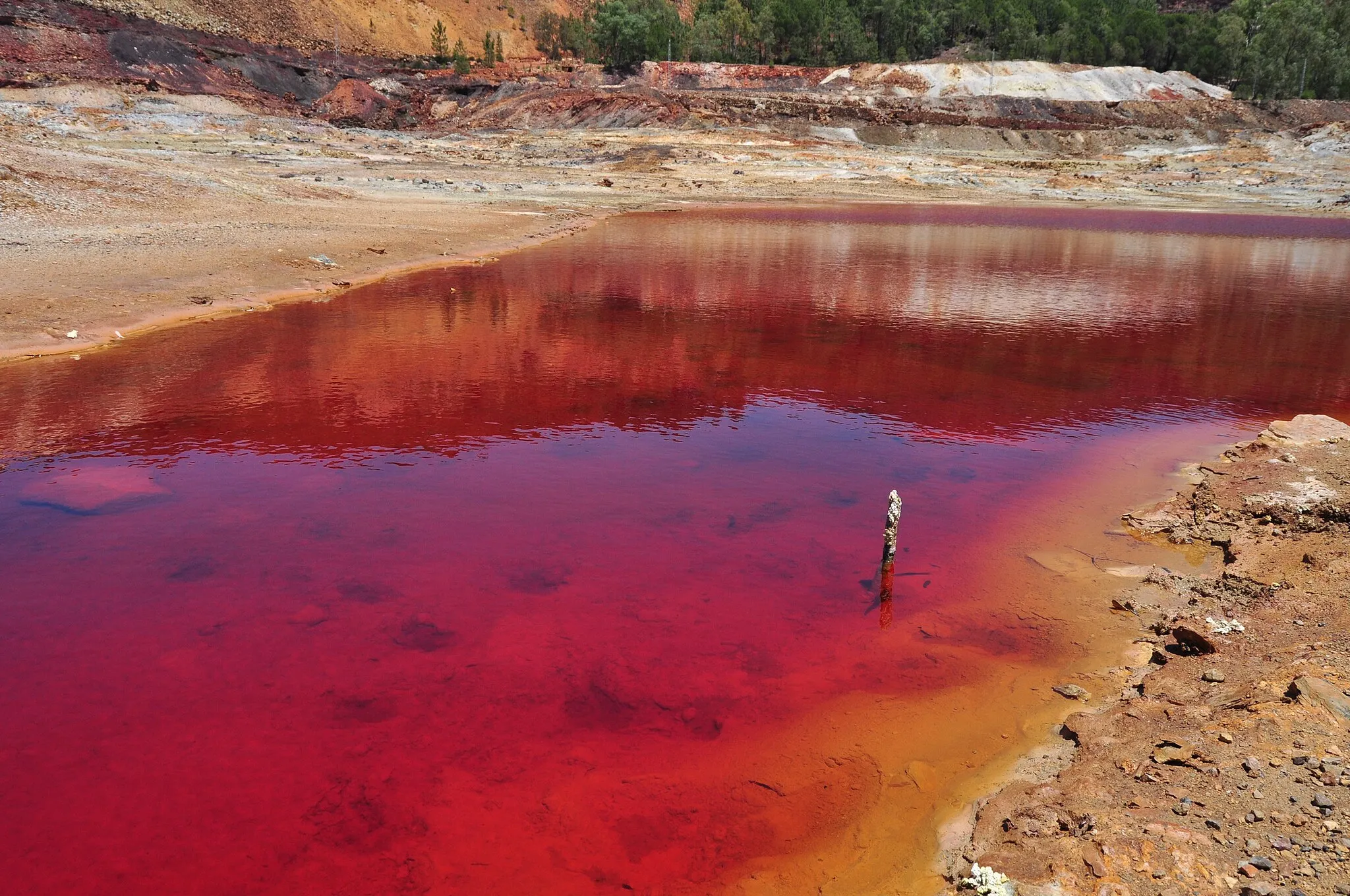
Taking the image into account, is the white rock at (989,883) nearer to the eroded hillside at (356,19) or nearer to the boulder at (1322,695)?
the boulder at (1322,695)

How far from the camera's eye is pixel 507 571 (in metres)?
6.83

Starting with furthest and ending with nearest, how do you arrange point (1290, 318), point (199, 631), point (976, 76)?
point (976, 76) < point (1290, 318) < point (199, 631)

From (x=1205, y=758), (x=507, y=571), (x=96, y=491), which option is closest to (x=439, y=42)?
(x=96, y=491)

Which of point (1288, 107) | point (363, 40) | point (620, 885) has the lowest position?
point (620, 885)

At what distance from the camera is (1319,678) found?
4.69 meters

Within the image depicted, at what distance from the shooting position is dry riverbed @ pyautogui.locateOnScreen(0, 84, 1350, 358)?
15633mm

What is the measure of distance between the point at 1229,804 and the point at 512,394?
8982 mm

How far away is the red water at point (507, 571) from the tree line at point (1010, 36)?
8469 centimetres

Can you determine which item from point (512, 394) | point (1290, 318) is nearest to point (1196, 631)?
point (512, 394)

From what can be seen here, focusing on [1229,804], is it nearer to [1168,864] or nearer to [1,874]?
[1168,864]

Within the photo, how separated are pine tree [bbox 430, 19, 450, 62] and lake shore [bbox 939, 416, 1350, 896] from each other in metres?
99.3

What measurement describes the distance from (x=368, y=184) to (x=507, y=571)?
99.3 ft

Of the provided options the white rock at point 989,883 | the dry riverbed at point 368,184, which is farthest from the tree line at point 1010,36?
the white rock at point 989,883

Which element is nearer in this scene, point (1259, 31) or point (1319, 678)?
point (1319, 678)
